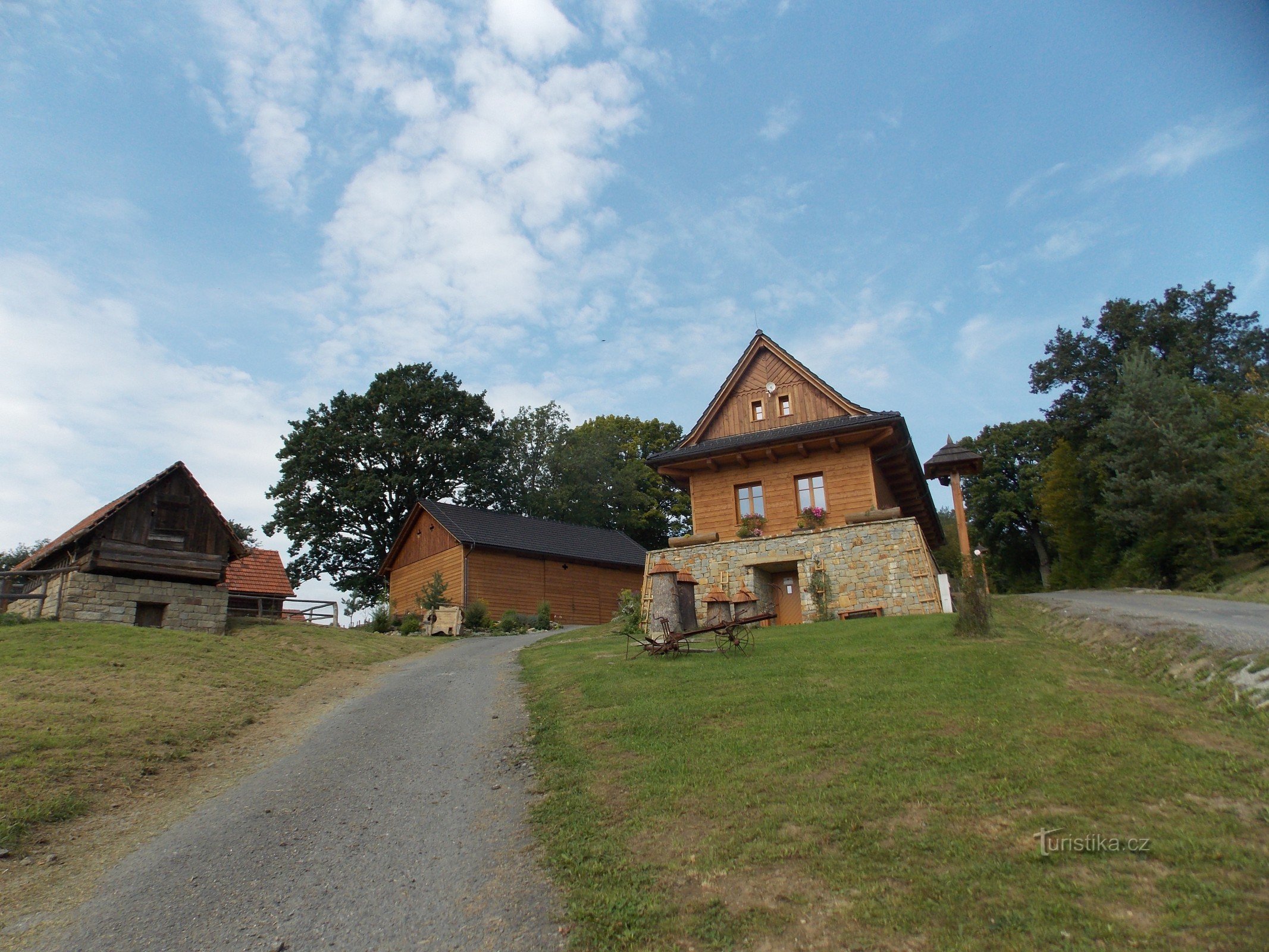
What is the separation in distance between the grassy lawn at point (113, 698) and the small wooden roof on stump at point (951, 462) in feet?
60.6

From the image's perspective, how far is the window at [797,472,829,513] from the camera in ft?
76.6

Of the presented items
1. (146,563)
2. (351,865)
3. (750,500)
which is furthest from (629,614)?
(351,865)

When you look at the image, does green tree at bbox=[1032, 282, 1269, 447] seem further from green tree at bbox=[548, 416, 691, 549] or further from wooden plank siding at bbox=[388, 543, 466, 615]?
wooden plank siding at bbox=[388, 543, 466, 615]

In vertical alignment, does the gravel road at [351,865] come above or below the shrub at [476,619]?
below

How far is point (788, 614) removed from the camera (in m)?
22.8

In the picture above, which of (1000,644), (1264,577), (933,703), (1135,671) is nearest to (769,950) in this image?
(933,703)

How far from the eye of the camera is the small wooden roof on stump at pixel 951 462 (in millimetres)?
26328

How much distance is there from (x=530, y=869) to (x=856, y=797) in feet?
8.84

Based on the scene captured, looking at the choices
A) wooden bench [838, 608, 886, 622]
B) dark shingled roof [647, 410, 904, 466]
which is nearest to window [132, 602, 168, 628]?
dark shingled roof [647, 410, 904, 466]

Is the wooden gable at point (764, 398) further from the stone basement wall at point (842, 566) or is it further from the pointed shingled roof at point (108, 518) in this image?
the pointed shingled roof at point (108, 518)

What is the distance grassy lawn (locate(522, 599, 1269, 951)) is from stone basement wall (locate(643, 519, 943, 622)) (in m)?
9.26

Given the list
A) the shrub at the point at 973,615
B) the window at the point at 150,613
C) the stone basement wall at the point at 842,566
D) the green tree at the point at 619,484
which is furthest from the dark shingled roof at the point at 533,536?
the shrub at the point at 973,615

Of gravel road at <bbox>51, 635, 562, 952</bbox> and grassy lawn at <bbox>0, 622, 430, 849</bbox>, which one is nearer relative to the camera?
gravel road at <bbox>51, 635, 562, 952</bbox>

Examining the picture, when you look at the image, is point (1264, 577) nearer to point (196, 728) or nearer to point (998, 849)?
point (998, 849)
